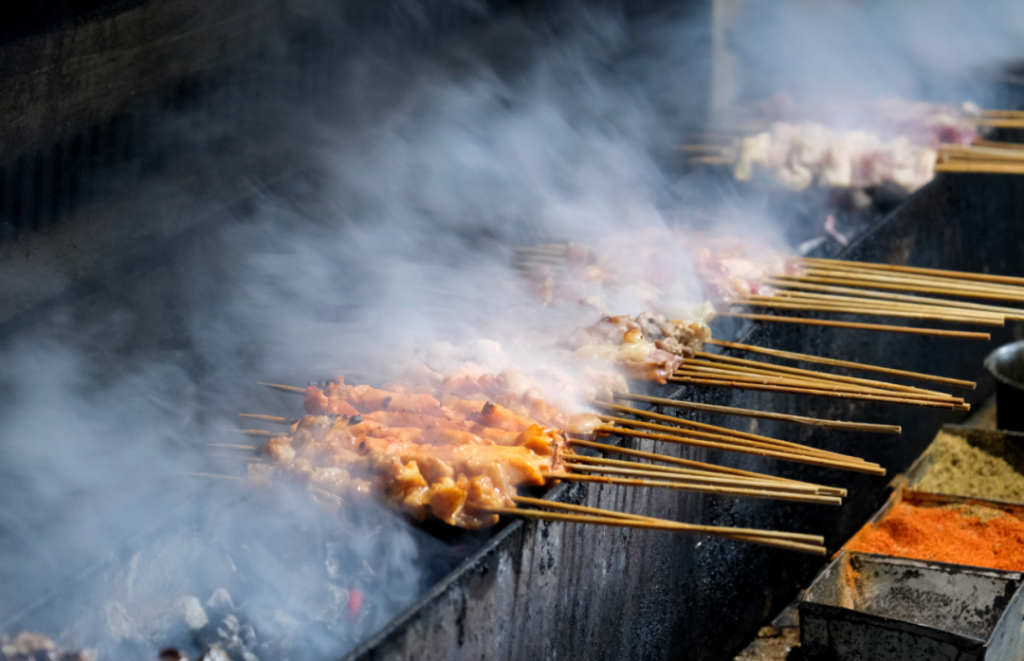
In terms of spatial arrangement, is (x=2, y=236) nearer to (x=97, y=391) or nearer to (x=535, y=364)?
(x=97, y=391)

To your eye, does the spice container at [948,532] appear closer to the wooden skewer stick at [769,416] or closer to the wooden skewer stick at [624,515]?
the wooden skewer stick at [769,416]

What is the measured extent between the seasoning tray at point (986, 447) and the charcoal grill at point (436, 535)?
0.37 metres

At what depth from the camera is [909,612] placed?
4.11 m

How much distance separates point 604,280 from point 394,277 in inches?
50.3

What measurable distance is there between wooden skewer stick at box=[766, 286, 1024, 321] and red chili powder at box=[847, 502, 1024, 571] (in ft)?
3.45

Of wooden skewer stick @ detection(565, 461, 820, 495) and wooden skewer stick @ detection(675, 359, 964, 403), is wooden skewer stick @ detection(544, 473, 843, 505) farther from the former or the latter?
wooden skewer stick @ detection(675, 359, 964, 403)

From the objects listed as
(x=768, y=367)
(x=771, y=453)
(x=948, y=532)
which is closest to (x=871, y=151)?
(x=948, y=532)

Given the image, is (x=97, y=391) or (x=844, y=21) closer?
(x=97, y=391)

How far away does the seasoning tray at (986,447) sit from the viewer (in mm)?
5289

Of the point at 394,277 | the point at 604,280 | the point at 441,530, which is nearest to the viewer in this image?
the point at 441,530

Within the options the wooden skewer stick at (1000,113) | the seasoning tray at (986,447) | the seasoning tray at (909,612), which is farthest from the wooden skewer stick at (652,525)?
the wooden skewer stick at (1000,113)

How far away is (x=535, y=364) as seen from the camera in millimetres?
3971

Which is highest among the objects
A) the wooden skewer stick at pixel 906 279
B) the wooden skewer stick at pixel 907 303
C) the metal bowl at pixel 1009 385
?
the wooden skewer stick at pixel 906 279

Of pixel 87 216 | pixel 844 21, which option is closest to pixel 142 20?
pixel 87 216
